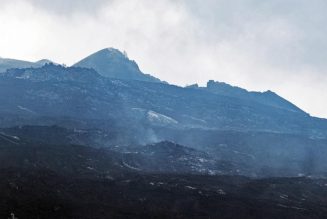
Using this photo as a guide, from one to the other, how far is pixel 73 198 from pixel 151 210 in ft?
73.3

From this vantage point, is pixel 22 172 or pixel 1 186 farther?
pixel 22 172

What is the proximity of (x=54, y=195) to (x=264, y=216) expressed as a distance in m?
62.1

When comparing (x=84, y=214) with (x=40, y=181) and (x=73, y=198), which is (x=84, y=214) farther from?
(x=40, y=181)

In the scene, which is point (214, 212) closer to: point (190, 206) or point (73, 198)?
point (190, 206)

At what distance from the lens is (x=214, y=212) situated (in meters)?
171

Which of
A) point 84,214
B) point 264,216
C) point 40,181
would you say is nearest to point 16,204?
point 84,214

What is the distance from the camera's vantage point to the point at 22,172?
183875 millimetres

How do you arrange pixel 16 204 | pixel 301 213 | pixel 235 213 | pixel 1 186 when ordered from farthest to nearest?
pixel 301 213 < pixel 235 213 < pixel 1 186 < pixel 16 204

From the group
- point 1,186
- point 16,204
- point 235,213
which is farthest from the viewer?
point 235,213

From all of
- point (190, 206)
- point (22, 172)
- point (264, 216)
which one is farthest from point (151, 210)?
point (22, 172)

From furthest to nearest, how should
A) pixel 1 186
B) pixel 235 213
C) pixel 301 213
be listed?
pixel 301 213, pixel 235 213, pixel 1 186

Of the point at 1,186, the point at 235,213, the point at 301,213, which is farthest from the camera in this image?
the point at 301,213

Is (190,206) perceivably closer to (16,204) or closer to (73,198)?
(73,198)

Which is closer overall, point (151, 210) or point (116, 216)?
point (116, 216)
